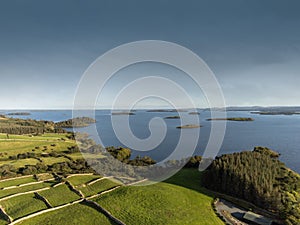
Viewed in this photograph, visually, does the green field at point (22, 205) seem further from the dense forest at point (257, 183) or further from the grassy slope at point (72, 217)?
the dense forest at point (257, 183)

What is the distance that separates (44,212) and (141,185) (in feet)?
47.3

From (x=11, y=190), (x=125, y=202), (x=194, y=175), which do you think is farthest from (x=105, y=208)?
(x=194, y=175)

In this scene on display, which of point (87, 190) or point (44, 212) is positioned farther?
point (87, 190)

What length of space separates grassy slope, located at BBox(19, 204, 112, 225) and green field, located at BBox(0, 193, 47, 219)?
6.95 feet

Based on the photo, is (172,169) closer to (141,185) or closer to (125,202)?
(141,185)

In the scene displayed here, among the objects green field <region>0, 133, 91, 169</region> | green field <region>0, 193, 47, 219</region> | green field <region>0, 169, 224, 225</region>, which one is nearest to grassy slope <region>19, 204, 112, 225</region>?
green field <region>0, 169, 224, 225</region>

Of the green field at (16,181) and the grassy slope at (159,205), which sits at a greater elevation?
the green field at (16,181)

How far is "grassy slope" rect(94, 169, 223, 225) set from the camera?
85.9 ft

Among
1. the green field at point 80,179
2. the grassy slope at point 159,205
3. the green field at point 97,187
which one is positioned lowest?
the grassy slope at point 159,205

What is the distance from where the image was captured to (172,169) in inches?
2021

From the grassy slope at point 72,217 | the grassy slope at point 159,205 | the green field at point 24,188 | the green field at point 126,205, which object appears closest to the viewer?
the grassy slope at point 72,217

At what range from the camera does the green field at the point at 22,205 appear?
26.8 meters

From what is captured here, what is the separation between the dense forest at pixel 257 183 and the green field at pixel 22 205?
90.3ft

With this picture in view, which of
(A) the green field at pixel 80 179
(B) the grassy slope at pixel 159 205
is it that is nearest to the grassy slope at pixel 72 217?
(B) the grassy slope at pixel 159 205
